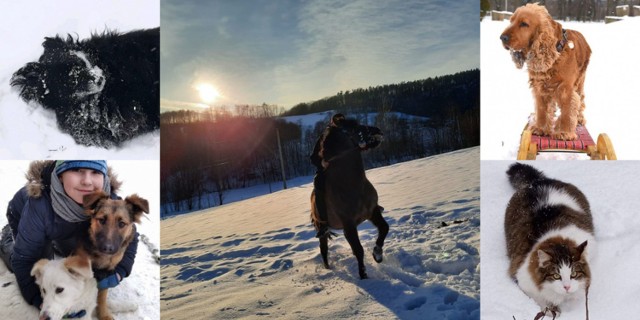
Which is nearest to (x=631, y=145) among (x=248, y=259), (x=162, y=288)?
(x=248, y=259)

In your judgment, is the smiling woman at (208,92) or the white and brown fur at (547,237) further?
the smiling woman at (208,92)

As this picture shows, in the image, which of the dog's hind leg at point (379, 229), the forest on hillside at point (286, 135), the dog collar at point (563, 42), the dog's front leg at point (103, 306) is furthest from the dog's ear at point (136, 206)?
the dog collar at point (563, 42)

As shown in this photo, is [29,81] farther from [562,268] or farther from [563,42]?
[562,268]

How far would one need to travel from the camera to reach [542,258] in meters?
3.38

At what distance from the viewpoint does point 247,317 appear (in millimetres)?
3736

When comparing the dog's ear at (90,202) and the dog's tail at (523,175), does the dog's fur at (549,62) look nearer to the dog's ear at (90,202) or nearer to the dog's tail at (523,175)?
the dog's tail at (523,175)

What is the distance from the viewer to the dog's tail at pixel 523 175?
3.72 meters

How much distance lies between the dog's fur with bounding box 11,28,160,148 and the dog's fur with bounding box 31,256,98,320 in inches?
32.0

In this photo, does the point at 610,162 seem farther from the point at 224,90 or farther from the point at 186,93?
the point at 186,93

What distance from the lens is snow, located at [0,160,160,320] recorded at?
149 inches

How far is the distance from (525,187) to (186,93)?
2.30 meters

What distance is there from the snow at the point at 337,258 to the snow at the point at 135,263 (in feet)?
0.29

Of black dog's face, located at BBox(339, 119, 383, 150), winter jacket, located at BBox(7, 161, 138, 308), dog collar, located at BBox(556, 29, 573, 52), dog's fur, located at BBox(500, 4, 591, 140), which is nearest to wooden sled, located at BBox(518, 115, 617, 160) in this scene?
dog's fur, located at BBox(500, 4, 591, 140)

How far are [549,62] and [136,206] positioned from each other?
2724 mm
